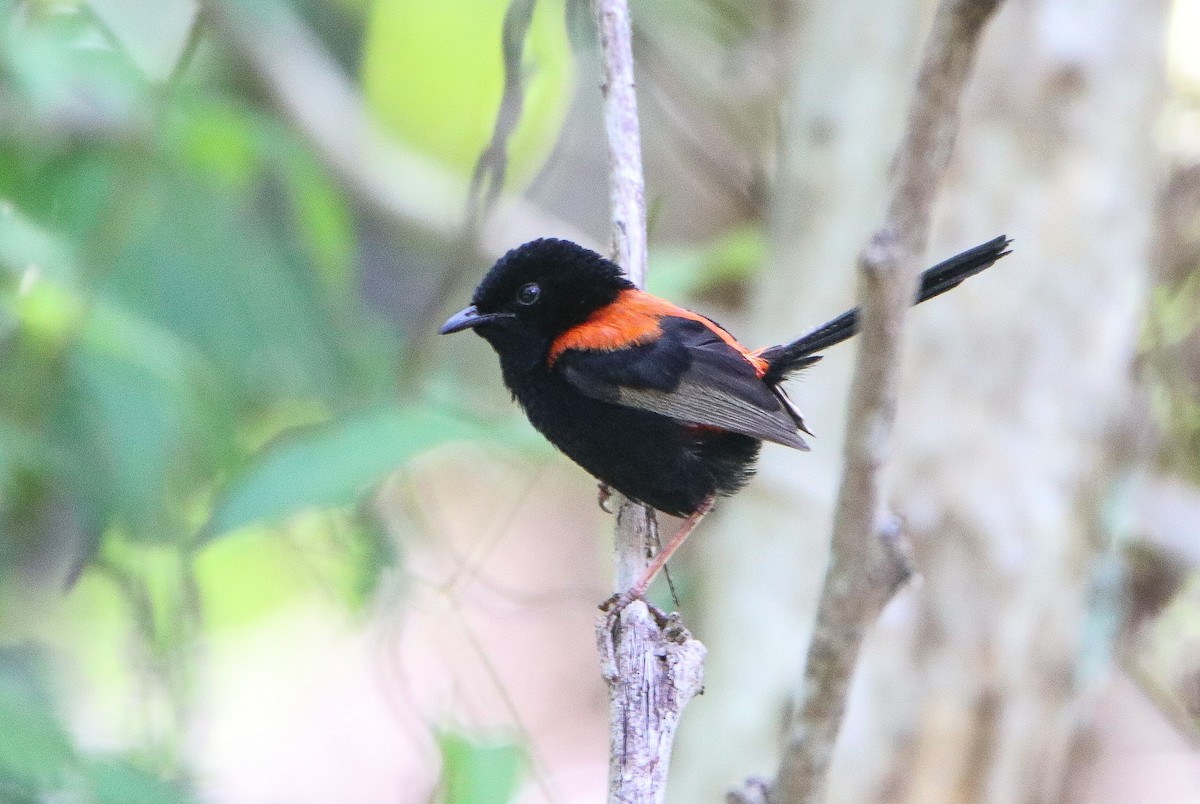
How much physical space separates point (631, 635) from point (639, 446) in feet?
2.78

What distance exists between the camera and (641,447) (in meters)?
3.09

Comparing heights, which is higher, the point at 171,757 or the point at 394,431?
the point at 394,431

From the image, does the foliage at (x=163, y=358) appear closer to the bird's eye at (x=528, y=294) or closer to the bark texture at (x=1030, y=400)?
the bird's eye at (x=528, y=294)

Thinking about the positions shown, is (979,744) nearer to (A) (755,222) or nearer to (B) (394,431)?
(B) (394,431)

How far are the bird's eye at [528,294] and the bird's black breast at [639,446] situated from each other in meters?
0.20

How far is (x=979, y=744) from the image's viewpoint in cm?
396

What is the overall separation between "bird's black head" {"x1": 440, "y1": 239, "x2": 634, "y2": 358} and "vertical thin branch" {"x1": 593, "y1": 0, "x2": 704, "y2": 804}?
381mm

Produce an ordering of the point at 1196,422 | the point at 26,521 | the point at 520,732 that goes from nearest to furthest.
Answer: the point at 520,732 → the point at 26,521 → the point at 1196,422

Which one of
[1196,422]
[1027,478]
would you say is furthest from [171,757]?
[1196,422]

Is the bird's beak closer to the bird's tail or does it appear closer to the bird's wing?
the bird's wing

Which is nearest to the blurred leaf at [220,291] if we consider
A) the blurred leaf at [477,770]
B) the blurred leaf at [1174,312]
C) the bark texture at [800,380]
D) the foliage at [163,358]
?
the foliage at [163,358]

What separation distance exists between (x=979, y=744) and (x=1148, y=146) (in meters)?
2.00

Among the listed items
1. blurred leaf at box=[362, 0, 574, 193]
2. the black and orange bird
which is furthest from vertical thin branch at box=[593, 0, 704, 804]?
blurred leaf at box=[362, 0, 574, 193]

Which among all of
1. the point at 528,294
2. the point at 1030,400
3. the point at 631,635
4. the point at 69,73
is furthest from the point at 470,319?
the point at 1030,400
